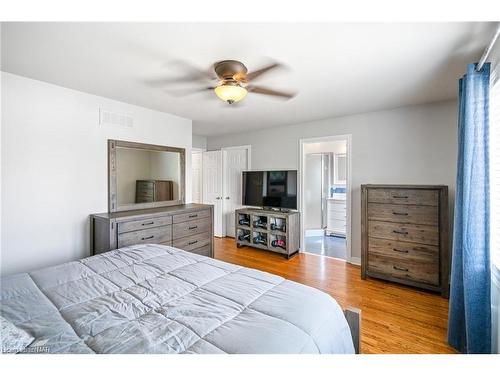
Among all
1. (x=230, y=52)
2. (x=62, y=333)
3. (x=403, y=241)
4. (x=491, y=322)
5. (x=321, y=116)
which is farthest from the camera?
(x=321, y=116)

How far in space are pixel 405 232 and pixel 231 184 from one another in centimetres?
337

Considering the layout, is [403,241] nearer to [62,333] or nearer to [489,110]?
[489,110]

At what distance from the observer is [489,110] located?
1704mm

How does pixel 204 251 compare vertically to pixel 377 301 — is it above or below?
above

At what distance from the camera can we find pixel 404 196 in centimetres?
289

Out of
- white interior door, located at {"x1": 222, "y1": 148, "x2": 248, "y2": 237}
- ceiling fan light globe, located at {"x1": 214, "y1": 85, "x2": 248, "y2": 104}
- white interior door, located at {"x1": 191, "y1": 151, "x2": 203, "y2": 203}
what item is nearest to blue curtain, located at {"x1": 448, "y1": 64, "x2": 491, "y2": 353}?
ceiling fan light globe, located at {"x1": 214, "y1": 85, "x2": 248, "y2": 104}

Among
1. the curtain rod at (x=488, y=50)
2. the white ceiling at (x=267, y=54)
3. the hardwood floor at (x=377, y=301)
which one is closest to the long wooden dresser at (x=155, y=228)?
the hardwood floor at (x=377, y=301)

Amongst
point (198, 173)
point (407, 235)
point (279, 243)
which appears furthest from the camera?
point (198, 173)

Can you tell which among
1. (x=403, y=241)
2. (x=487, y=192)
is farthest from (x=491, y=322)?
(x=403, y=241)

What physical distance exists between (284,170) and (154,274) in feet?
10.5

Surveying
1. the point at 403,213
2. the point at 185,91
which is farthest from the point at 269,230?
the point at 185,91

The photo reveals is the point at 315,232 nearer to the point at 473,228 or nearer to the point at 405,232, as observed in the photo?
the point at 405,232

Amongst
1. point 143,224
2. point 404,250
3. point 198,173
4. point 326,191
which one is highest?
point 198,173

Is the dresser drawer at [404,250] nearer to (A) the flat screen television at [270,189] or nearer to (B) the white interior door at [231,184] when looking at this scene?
(A) the flat screen television at [270,189]
